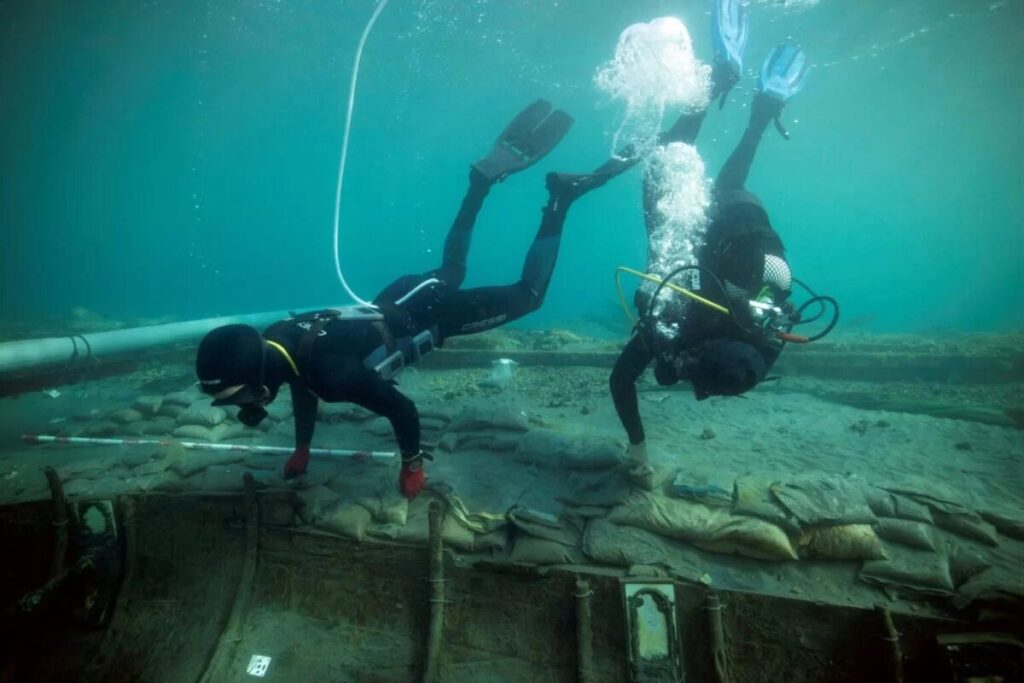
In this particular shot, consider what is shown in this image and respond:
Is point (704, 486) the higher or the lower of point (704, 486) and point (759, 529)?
the higher

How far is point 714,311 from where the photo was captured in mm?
3424

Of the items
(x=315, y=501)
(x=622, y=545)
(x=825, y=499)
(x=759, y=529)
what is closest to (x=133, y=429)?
(x=315, y=501)

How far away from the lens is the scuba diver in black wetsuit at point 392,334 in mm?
3303

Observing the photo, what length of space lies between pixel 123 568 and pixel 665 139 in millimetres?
7047

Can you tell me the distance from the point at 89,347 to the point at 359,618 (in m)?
8.26

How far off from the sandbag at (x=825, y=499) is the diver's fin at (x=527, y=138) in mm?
4814

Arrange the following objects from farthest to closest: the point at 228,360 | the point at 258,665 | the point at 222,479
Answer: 1. the point at 222,479
2. the point at 258,665
3. the point at 228,360

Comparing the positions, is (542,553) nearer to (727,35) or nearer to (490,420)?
(490,420)

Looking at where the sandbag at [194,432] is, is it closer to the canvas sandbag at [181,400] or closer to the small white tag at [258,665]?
the canvas sandbag at [181,400]

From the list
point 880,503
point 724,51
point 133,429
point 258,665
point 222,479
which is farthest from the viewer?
point 133,429

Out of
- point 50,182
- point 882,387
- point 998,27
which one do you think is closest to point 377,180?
point 50,182

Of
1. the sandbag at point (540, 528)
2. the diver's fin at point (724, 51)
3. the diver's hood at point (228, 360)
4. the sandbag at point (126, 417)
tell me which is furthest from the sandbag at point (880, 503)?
the sandbag at point (126, 417)

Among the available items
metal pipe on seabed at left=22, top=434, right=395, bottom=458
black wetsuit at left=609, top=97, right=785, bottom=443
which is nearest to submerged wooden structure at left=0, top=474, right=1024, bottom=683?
metal pipe on seabed at left=22, top=434, right=395, bottom=458

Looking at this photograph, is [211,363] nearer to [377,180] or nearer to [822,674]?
[822,674]
